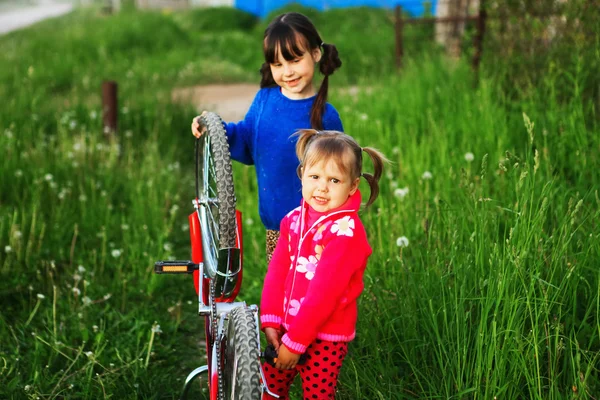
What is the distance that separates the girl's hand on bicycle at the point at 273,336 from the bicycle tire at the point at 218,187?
33 cm

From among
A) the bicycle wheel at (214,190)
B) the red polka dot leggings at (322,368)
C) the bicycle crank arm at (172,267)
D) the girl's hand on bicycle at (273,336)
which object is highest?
the bicycle wheel at (214,190)

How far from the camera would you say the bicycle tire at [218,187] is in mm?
2416

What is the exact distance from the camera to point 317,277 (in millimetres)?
2385

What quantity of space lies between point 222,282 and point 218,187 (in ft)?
1.16

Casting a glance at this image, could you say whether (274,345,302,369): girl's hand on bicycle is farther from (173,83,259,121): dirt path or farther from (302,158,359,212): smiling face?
(173,83,259,121): dirt path

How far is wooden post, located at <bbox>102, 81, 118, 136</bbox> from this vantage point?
6871 millimetres

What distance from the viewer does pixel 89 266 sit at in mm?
4629

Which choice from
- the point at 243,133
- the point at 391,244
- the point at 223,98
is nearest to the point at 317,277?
the point at 243,133

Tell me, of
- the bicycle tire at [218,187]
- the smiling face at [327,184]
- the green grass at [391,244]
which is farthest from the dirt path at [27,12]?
the smiling face at [327,184]

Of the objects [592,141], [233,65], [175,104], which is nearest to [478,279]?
[592,141]

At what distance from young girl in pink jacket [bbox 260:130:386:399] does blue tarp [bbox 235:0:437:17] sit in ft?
46.1

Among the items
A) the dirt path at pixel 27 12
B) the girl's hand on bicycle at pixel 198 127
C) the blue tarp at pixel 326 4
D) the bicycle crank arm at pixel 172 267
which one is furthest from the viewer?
the dirt path at pixel 27 12

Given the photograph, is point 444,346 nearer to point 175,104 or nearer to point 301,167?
point 301,167

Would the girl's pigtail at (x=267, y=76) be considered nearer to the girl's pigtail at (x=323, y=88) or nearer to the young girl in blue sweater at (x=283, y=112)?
the young girl in blue sweater at (x=283, y=112)
